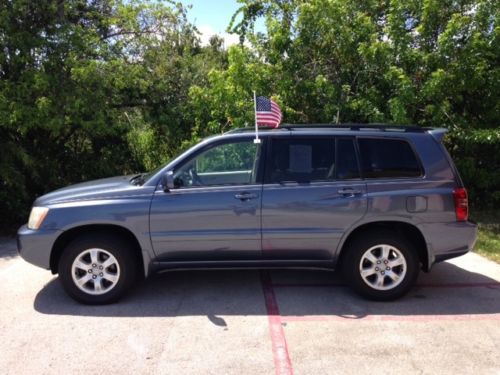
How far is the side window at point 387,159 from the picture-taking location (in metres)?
4.76

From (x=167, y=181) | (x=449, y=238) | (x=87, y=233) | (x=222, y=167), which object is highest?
(x=222, y=167)

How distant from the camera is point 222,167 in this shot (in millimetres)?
4809

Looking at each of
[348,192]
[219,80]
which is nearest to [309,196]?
[348,192]

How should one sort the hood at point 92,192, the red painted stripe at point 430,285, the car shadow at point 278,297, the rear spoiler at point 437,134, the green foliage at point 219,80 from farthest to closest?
the green foliage at point 219,80, the red painted stripe at point 430,285, the rear spoiler at point 437,134, the hood at point 92,192, the car shadow at point 278,297

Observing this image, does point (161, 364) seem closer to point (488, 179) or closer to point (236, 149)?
point (236, 149)

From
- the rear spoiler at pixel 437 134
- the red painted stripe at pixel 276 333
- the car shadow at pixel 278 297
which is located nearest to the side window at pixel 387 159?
the rear spoiler at pixel 437 134

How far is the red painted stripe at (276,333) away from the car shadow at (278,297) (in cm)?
4

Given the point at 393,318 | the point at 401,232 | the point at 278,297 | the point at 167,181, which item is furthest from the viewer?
the point at 278,297

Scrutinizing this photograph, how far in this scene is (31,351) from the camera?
3.84m

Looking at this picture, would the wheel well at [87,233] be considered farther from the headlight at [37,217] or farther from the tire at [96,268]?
the headlight at [37,217]

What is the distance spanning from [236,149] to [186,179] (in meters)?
0.59

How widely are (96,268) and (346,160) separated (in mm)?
2685

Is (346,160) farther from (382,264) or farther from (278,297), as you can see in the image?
(278,297)

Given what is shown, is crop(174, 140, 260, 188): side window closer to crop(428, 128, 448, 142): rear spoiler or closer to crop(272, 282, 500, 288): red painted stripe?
crop(272, 282, 500, 288): red painted stripe
